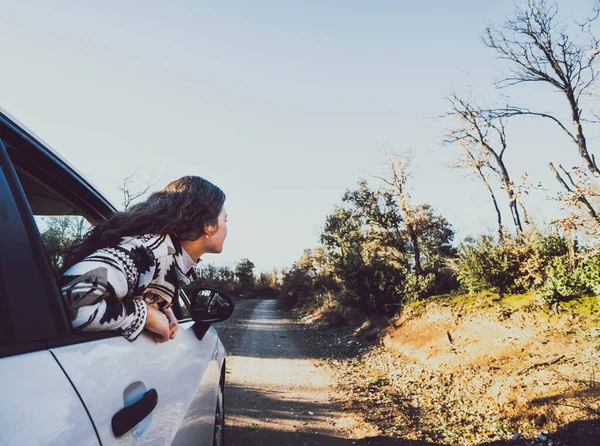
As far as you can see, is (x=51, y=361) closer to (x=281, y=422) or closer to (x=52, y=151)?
(x=52, y=151)

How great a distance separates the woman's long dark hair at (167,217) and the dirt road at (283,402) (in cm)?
345

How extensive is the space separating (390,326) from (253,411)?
711cm

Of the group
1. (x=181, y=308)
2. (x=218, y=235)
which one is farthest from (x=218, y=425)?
(x=218, y=235)

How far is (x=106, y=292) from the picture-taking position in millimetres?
1298

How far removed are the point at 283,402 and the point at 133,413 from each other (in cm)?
537

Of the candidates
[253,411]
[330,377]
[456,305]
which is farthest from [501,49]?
[253,411]

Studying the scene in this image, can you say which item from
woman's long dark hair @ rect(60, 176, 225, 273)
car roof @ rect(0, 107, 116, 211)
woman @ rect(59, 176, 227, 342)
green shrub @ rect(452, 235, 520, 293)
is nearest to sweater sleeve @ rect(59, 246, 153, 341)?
woman @ rect(59, 176, 227, 342)

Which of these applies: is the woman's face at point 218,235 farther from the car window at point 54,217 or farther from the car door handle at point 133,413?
the car door handle at point 133,413

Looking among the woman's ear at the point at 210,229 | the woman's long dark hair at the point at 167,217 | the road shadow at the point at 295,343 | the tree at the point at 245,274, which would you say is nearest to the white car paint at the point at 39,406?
the woman's long dark hair at the point at 167,217

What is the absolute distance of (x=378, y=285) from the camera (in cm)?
1355

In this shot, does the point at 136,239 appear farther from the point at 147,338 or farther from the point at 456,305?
the point at 456,305

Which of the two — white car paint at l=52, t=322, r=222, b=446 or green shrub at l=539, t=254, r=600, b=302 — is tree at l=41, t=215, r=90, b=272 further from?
green shrub at l=539, t=254, r=600, b=302

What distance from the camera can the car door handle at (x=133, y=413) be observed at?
3.53 ft

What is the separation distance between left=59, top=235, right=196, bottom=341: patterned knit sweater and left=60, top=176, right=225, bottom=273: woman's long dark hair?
7cm
